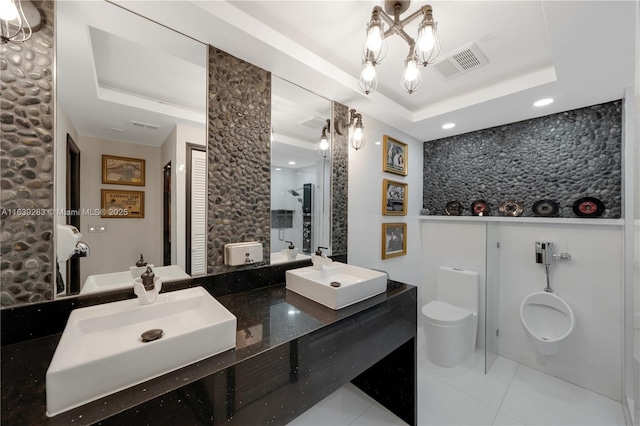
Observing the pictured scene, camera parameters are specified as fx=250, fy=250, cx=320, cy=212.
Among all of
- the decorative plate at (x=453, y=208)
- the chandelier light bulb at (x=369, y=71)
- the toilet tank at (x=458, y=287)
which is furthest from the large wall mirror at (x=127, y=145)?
the decorative plate at (x=453, y=208)

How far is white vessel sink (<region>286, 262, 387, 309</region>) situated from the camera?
1385mm

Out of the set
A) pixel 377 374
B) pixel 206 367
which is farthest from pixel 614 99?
pixel 206 367

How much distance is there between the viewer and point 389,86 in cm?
214

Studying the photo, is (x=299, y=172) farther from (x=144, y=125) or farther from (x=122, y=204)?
(x=122, y=204)

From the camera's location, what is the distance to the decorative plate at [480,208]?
9.30 feet

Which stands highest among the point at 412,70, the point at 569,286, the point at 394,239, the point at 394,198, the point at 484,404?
the point at 412,70

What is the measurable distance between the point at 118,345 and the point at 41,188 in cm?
73

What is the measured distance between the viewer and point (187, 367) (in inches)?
33.7

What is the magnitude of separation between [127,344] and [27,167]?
826mm

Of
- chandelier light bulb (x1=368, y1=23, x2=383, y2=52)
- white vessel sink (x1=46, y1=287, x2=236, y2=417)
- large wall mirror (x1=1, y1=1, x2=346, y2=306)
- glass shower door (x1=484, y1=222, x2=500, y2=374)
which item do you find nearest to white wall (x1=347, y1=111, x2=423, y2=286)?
glass shower door (x1=484, y1=222, x2=500, y2=374)

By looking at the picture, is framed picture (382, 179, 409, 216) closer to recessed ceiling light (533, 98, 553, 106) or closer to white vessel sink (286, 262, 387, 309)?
white vessel sink (286, 262, 387, 309)

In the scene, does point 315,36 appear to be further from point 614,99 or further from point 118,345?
point 614,99

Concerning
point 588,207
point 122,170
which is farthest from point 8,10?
point 588,207

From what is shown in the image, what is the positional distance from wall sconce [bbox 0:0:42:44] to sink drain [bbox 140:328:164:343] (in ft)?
4.10
